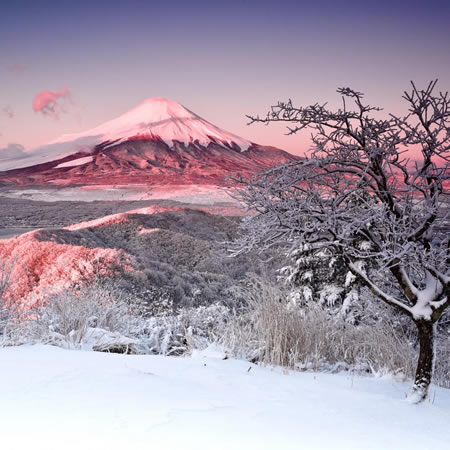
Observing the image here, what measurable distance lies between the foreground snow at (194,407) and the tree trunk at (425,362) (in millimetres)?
113

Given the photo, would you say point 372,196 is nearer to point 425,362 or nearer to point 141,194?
point 425,362

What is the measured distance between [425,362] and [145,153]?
8499 cm

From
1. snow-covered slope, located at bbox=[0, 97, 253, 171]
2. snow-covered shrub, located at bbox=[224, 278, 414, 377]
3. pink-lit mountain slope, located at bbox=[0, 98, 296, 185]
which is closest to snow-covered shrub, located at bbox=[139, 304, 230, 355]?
snow-covered shrub, located at bbox=[224, 278, 414, 377]

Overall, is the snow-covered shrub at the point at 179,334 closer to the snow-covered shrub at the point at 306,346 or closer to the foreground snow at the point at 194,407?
the snow-covered shrub at the point at 306,346

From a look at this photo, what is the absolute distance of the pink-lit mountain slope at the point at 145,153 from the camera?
66.3 meters

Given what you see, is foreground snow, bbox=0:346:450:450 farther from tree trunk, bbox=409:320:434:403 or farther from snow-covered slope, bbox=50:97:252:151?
snow-covered slope, bbox=50:97:252:151

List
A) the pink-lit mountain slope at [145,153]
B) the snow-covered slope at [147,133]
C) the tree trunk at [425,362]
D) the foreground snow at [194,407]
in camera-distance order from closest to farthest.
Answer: the foreground snow at [194,407] < the tree trunk at [425,362] < the pink-lit mountain slope at [145,153] < the snow-covered slope at [147,133]

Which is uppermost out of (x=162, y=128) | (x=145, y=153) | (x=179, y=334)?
(x=162, y=128)

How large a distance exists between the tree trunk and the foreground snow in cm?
11

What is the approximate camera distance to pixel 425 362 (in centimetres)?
306

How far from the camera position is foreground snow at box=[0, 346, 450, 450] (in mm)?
1871

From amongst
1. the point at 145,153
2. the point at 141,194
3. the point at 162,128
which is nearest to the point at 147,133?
the point at 162,128

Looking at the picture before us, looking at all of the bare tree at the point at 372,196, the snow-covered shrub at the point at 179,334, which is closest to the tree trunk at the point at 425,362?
the bare tree at the point at 372,196

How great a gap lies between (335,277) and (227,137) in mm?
92120
